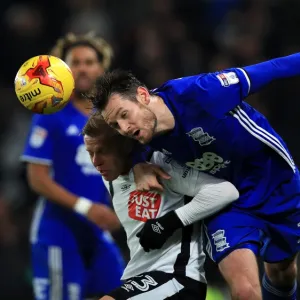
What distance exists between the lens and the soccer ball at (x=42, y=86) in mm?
4500

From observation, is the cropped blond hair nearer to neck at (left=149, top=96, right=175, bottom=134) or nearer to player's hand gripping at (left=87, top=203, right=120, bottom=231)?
player's hand gripping at (left=87, top=203, right=120, bottom=231)

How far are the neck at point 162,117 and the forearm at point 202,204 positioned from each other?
0.35 meters

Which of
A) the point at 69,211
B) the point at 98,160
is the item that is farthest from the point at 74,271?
the point at 98,160

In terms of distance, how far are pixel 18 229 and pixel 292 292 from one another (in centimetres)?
413

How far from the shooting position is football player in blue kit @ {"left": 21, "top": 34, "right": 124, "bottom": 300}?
575cm

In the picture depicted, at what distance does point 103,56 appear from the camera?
617cm

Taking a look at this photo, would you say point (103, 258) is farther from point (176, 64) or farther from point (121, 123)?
point (176, 64)

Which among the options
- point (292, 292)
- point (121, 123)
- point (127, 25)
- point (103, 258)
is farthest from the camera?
point (127, 25)

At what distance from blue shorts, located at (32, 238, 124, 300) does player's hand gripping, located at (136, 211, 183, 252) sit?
1504 millimetres

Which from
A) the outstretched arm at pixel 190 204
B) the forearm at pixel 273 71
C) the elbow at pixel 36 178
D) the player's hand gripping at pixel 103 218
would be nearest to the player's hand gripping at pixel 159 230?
the outstretched arm at pixel 190 204

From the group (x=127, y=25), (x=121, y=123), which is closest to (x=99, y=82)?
(x=121, y=123)

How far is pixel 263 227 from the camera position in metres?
4.58

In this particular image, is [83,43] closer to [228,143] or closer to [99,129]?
[99,129]

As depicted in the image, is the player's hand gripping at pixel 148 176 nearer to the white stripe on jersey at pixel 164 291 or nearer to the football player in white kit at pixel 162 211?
the football player in white kit at pixel 162 211
